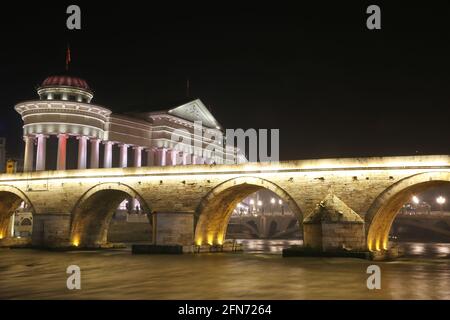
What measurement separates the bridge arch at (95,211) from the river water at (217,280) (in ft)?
25.5

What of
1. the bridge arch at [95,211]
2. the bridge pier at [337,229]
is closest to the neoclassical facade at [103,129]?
the bridge arch at [95,211]

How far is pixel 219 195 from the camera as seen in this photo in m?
31.1

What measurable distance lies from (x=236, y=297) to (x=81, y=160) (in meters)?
39.1

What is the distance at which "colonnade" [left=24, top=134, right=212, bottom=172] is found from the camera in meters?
50.3

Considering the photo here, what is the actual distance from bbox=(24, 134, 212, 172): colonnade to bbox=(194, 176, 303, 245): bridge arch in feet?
65.7

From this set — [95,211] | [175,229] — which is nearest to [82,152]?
[95,211]

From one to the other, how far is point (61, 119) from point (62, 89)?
3.39m

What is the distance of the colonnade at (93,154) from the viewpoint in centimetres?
5028

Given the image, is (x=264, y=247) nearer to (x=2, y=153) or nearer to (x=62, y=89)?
(x=62, y=89)

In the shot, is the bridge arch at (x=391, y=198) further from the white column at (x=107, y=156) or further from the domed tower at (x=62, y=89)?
the domed tower at (x=62, y=89)

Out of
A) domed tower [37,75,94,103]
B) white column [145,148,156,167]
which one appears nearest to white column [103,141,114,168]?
domed tower [37,75,94,103]

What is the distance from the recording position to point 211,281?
18047mm

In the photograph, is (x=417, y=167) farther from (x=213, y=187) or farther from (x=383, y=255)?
(x=213, y=187)
